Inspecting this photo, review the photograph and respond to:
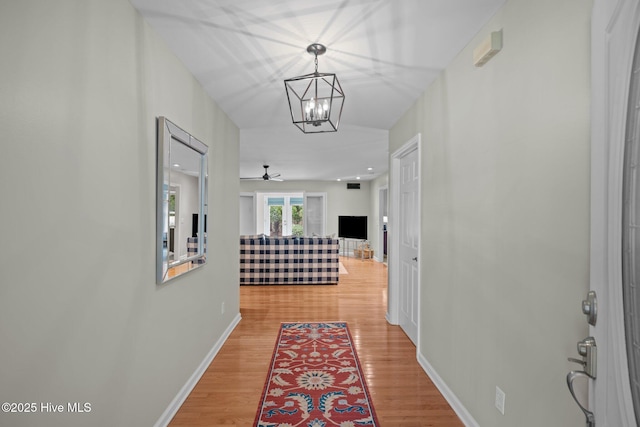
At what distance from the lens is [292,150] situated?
5816 mm

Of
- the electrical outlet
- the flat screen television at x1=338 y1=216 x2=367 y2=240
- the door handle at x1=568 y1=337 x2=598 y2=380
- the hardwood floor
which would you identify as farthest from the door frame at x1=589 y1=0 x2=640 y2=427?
the flat screen television at x1=338 y1=216 x2=367 y2=240

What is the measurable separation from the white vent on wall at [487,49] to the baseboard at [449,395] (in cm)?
214

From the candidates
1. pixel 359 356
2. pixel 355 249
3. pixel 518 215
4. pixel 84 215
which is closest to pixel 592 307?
pixel 518 215

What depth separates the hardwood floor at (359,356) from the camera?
7.18ft

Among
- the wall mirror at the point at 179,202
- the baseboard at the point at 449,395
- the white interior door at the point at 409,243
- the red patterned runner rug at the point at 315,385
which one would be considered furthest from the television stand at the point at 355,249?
the wall mirror at the point at 179,202

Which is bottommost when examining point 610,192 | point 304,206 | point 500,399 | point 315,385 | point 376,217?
point 315,385

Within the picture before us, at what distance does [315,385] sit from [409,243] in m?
1.76

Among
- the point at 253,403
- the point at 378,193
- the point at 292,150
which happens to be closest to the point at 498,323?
the point at 253,403

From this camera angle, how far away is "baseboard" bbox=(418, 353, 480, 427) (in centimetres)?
207

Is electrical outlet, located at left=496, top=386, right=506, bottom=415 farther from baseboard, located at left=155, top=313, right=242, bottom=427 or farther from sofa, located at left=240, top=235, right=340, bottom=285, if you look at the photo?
sofa, located at left=240, top=235, right=340, bottom=285

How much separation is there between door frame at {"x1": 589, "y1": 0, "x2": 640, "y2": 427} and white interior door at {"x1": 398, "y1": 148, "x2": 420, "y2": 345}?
7.45 ft

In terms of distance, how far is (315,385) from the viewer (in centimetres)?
259

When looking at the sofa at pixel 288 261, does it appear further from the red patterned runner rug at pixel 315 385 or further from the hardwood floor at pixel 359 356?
the red patterned runner rug at pixel 315 385

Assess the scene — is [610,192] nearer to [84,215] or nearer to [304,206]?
[84,215]
